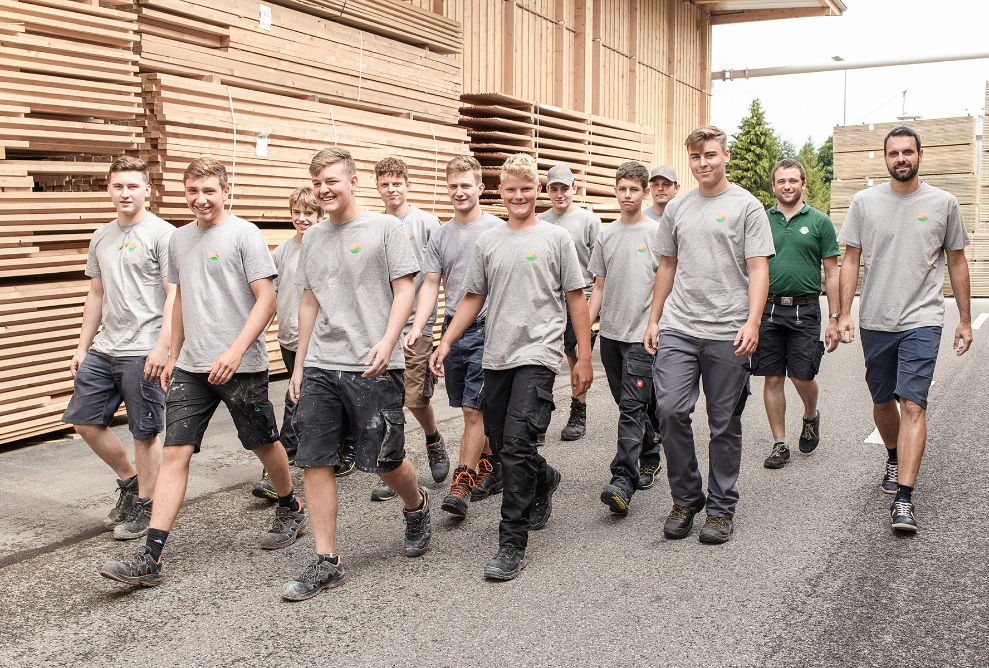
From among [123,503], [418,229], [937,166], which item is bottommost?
[123,503]

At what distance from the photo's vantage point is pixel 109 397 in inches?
227

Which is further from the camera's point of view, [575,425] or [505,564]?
[575,425]

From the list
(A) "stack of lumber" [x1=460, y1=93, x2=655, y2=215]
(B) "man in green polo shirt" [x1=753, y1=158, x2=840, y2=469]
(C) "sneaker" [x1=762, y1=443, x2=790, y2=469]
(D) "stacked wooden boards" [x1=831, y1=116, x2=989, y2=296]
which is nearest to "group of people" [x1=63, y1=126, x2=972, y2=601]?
(C) "sneaker" [x1=762, y1=443, x2=790, y2=469]

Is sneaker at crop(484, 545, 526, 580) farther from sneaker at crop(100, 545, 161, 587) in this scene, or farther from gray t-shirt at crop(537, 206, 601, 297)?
gray t-shirt at crop(537, 206, 601, 297)

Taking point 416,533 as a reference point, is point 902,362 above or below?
above

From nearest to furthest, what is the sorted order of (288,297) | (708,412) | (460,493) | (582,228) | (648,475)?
(708,412) → (460,493) → (648,475) → (288,297) → (582,228)

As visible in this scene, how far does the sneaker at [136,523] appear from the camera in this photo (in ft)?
18.2

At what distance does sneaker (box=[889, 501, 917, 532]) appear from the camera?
17.9 ft

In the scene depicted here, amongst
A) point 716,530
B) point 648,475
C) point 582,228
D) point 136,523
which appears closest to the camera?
point 716,530

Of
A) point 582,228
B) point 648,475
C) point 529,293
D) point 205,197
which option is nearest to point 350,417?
point 529,293

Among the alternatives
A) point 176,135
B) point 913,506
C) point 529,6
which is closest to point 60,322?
point 176,135

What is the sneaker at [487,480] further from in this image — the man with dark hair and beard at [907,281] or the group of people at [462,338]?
the man with dark hair and beard at [907,281]

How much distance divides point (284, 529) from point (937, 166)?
22.4 meters

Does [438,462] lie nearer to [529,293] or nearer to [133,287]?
[529,293]
